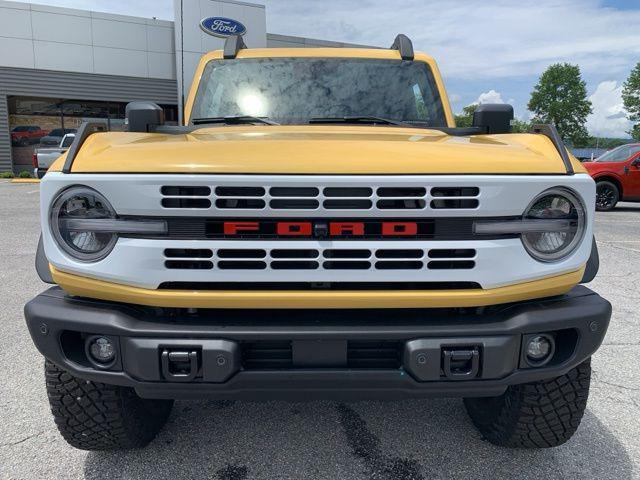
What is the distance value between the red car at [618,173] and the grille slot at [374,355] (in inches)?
466

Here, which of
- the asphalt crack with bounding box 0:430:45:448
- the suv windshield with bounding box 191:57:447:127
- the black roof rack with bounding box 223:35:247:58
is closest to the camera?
the asphalt crack with bounding box 0:430:45:448

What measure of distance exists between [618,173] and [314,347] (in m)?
12.6

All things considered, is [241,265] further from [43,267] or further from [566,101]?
[566,101]

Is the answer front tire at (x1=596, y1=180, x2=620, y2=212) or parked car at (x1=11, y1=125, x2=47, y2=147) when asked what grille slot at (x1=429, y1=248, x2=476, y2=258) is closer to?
front tire at (x1=596, y1=180, x2=620, y2=212)

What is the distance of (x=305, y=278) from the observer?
1861 mm

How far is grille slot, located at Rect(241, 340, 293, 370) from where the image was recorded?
1913 millimetres

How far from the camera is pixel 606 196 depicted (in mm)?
12625

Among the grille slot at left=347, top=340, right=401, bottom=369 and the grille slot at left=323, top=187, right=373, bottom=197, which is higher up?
the grille slot at left=323, top=187, right=373, bottom=197

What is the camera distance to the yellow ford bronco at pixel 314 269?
72.5 inches

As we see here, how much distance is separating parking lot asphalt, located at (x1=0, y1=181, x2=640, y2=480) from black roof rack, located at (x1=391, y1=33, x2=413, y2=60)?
7.64 feet

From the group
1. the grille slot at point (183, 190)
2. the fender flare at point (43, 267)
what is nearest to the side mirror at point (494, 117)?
the grille slot at point (183, 190)

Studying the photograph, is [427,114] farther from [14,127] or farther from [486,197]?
[14,127]

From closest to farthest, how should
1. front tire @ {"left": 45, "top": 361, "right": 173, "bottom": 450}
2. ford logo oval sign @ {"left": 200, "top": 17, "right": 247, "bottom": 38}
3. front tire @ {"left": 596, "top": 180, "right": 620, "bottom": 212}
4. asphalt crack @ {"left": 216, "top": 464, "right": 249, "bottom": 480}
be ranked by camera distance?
1. front tire @ {"left": 45, "top": 361, "right": 173, "bottom": 450}
2. asphalt crack @ {"left": 216, "top": 464, "right": 249, "bottom": 480}
3. front tire @ {"left": 596, "top": 180, "right": 620, "bottom": 212}
4. ford logo oval sign @ {"left": 200, "top": 17, "right": 247, "bottom": 38}

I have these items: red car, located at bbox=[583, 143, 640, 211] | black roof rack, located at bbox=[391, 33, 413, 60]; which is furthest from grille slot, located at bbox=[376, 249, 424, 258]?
red car, located at bbox=[583, 143, 640, 211]
